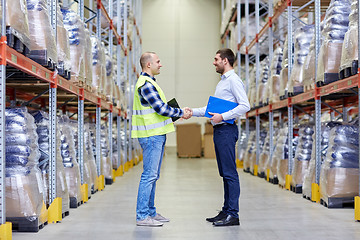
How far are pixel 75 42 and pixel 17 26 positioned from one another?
227cm

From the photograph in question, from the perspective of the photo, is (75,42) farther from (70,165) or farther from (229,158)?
(229,158)

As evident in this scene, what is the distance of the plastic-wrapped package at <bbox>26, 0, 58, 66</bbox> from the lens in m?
4.44

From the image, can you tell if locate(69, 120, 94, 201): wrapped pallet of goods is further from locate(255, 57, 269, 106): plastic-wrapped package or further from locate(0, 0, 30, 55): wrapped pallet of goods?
locate(255, 57, 269, 106): plastic-wrapped package

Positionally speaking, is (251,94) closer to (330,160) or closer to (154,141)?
(330,160)

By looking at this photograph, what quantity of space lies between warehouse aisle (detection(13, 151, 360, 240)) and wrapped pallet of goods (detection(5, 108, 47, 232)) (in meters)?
0.17

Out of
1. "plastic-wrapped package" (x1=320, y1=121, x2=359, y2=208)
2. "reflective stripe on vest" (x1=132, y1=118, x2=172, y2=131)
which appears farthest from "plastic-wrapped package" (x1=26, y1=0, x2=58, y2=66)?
"plastic-wrapped package" (x1=320, y1=121, x2=359, y2=208)

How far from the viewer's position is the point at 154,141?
4.53 m

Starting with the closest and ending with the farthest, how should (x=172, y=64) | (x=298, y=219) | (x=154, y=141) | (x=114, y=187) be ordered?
(x=154, y=141) < (x=298, y=219) < (x=114, y=187) < (x=172, y=64)

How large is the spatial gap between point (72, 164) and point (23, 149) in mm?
1623

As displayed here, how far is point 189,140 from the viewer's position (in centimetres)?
1842

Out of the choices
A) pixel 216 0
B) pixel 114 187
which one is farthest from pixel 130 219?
pixel 216 0

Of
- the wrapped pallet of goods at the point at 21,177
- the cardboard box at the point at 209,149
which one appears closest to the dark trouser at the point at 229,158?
the wrapped pallet of goods at the point at 21,177

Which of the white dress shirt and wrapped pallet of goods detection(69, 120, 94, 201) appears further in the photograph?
wrapped pallet of goods detection(69, 120, 94, 201)

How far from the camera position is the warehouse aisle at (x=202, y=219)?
4238 millimetres
